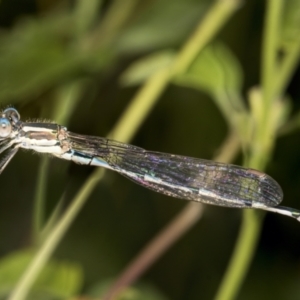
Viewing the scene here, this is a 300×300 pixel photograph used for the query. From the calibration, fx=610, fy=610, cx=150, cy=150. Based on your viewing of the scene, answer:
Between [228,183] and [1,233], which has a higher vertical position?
[228,183]

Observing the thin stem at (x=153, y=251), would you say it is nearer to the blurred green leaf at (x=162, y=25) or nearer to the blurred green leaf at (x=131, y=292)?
the blurred green leaf at (x=131, y=292)

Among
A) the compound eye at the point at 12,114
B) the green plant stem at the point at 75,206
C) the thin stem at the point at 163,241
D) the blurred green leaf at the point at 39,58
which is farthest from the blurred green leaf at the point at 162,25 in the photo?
the compound eye at the point at 12,114

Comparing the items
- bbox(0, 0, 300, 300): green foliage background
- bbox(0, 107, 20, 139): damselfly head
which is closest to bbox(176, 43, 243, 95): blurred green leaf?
bbox(0, 0, 300, 300): green foliage background

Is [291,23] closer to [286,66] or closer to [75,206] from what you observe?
[286,66]

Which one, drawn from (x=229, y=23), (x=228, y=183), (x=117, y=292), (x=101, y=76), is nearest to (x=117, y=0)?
(x=101, y=76)

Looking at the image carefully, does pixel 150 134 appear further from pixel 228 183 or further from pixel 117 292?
pixel 117 292

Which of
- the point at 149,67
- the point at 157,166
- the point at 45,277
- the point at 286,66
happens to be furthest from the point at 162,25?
the point at 45,277
